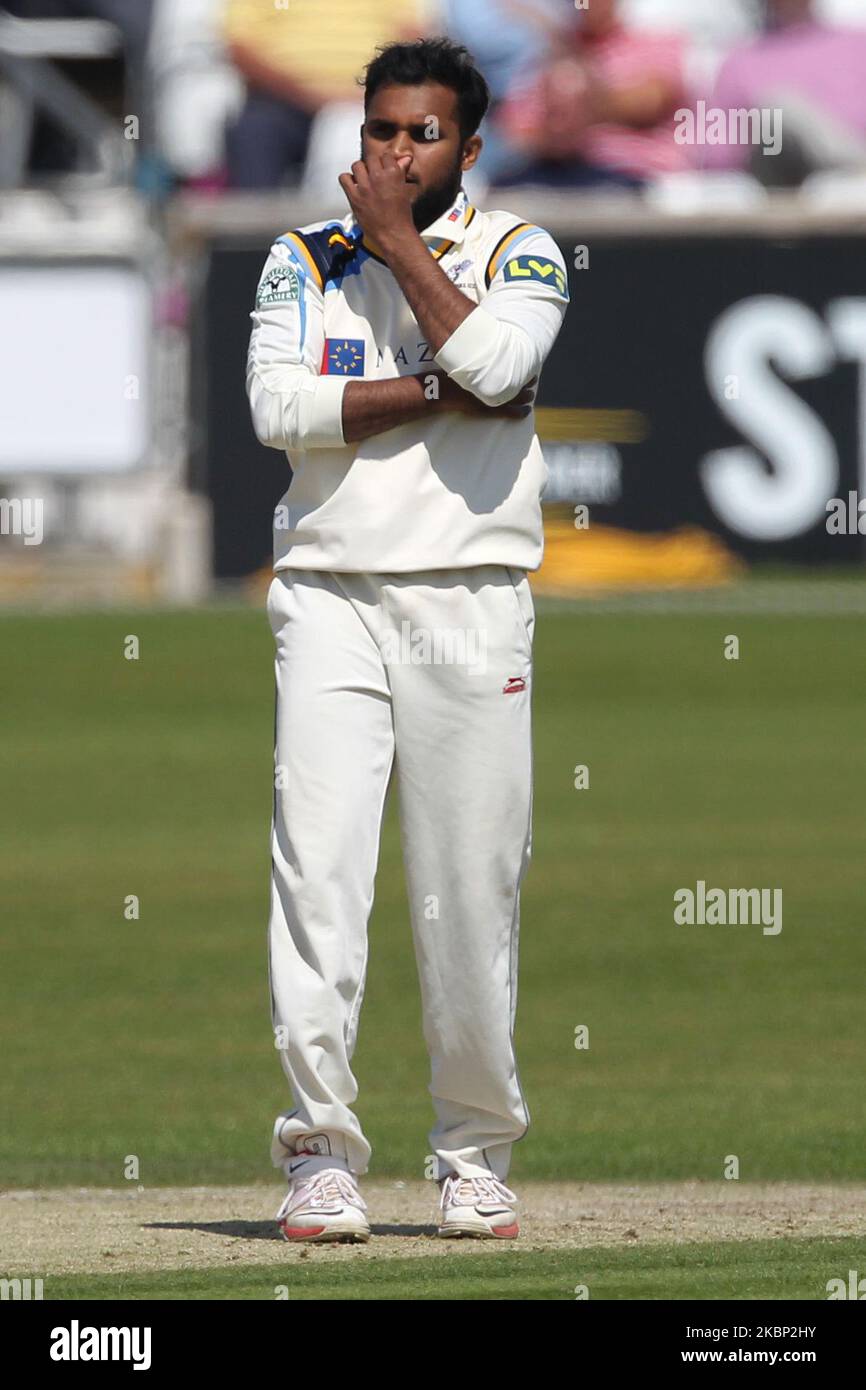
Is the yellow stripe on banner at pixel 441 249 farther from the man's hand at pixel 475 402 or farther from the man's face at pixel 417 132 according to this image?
the man's hand at pixel 475 402

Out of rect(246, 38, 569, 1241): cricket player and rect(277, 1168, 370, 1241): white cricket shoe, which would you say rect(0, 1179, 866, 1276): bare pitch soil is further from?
rect(246, 38, 569, 1241): cricket player

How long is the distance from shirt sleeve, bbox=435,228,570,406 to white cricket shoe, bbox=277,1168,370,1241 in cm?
158

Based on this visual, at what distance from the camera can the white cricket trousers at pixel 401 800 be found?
5.81 m

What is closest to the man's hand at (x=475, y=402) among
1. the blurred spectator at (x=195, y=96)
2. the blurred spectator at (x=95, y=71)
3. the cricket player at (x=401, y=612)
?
the cricket player at (x=401, y=612)

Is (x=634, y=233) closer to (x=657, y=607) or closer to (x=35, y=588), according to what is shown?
(x=657, y=607)

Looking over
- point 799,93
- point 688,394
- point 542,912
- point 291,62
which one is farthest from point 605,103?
point 542,912

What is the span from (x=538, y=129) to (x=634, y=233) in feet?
10.7

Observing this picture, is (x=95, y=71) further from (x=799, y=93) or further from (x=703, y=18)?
(x=799, y=93)

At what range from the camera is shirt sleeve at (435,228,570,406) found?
5.72 metres

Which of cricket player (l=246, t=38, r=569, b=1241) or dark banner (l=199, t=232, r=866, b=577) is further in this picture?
dark banner (l=199, t=232, r=866, b=577)

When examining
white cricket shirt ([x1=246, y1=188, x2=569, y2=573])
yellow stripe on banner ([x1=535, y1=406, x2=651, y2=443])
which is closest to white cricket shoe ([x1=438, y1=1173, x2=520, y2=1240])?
white cricket shirt ([x1=246, y1=188, x2=569, y2=573])

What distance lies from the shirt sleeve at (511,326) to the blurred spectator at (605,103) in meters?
17.9

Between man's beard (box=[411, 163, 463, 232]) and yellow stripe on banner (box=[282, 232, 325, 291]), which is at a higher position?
man's beard (box=[411, 163, 463, 232])

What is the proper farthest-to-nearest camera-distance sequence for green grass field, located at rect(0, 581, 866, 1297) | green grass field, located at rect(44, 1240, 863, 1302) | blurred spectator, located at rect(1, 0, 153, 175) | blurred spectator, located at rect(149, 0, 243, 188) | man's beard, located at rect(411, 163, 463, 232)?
blurred spectator, located at rect(1, 0, 153, 175)
blurred spectator, located at rect(149, 0, 243, 188)
green grass field, located at rect(0, 581, 866, 1297)
man's beard, located at rect(411, 163, 463, 232)
green grass field, located at rect(44, 1240, 863, 1302)
